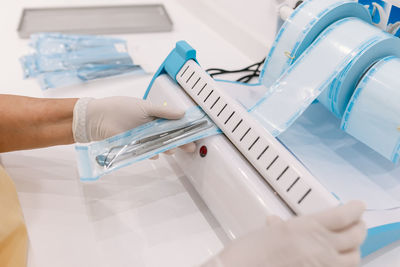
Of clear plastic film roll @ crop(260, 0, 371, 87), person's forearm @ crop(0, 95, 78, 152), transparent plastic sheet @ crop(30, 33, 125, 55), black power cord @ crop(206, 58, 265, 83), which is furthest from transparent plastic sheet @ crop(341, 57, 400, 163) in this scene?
transparent plastic sheet @ crop(30, 33, 125, 55)

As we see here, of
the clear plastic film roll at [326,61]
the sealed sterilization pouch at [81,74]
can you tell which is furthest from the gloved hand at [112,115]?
the sealed sterilization pouch at [81,74]

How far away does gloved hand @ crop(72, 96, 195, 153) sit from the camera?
76 centimetres

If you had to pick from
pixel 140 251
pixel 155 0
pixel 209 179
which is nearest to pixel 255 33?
pixel 155 0

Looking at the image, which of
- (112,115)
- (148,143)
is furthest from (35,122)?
(148,143)

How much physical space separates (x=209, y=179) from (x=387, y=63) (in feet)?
1.35

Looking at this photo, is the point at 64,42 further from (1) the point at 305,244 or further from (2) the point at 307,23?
(1) the point at 305,244

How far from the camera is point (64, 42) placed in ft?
4.16

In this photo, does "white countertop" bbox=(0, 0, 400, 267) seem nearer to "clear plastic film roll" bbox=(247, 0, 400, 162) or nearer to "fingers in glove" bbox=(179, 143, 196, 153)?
"fingers in glove" bbox=(179, 143, 196, 153)

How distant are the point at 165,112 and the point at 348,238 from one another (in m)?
0.42

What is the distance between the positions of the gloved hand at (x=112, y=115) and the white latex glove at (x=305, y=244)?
34 cm

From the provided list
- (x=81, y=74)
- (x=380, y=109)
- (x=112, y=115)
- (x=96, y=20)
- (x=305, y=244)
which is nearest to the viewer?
(x=305, y=244)

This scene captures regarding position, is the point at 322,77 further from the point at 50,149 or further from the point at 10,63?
the point at 10,63

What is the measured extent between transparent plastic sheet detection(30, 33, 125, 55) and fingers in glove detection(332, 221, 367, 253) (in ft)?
3.46

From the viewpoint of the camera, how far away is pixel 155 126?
75cm
